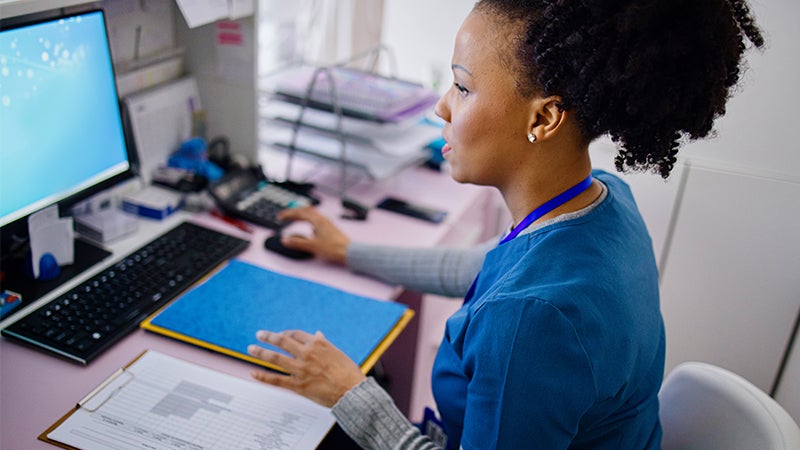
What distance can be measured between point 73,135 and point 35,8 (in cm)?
25

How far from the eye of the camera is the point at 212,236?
146 centimetres

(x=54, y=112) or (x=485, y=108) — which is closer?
(x=485, y=108)

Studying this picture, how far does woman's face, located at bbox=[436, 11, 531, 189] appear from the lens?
0.95 m

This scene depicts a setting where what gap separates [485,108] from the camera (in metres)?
0.98

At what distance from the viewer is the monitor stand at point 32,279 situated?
1.21 meters

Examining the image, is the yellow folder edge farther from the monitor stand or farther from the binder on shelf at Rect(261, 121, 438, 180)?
the binder on shelf at Rect(261, 121, 438, 180)

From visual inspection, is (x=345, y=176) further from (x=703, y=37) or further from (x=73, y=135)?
(x=703, y=37)

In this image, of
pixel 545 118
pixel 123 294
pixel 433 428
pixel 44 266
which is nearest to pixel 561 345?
pixel 545 118

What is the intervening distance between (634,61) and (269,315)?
74 cm

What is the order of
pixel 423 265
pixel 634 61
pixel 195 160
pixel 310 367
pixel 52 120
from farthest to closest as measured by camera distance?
pixel 195 160 → pixel 423 265 → pixel 52 120 → pixel 310 367 → pixel 634 61

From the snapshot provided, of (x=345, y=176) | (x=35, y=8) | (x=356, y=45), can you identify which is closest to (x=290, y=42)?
(x=356, y=45)

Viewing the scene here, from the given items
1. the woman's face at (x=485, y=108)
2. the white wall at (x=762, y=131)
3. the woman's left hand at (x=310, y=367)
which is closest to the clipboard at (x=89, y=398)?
the woman's left hand at (x=310, y=367)

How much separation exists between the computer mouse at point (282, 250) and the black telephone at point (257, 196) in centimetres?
8

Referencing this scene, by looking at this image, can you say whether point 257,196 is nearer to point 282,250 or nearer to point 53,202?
point 282,250
